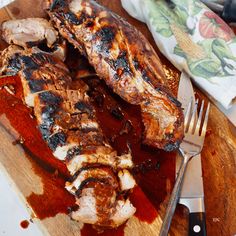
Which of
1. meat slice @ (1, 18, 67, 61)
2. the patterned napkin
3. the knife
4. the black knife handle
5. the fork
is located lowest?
the black knife handle

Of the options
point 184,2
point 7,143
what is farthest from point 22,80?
point 184,2

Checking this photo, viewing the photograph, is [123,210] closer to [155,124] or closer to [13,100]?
[155,124]

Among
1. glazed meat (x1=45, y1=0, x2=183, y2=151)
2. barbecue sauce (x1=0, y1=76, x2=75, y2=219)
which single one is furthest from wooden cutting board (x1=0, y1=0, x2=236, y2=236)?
glazed meat (x1=45, y1=0, x2=183, y2=151)

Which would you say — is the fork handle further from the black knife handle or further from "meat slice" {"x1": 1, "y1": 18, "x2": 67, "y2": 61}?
"meat slice" {"x1": 1, "y1": 18, "x2": 67, "y2": 61}

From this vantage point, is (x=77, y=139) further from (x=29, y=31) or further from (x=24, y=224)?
(x=29, y=31)

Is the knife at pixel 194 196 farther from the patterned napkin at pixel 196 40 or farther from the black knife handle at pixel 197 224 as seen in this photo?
the patterned napkin at pixel 196 40

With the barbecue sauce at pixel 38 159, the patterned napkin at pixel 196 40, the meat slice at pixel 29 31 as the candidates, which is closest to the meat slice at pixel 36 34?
the meat slice at pixel 29 31
